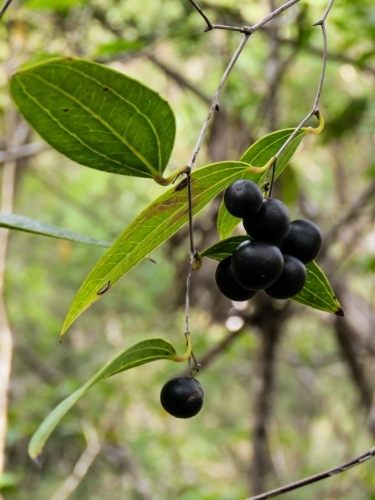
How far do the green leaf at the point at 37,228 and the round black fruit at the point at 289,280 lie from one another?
23 centimetres

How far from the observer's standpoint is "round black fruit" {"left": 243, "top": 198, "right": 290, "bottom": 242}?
2.22ft

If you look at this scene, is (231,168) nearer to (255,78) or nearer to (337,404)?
(255,78)

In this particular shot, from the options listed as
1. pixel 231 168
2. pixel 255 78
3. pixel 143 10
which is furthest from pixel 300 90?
pixel 231 168

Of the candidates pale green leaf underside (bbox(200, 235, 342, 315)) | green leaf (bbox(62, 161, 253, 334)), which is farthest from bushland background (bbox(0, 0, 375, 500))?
green leaf (bbox(62, 161, 253, 334))

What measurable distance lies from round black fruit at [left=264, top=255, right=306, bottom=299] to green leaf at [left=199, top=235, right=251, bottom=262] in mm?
67

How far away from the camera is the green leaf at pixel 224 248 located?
0.74m

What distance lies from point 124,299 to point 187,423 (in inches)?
72.0

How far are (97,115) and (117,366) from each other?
0.27 metres

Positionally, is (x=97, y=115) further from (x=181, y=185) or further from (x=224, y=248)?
(x=224, y=248)

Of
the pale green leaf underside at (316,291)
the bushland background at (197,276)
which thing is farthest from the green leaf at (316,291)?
the bushland background at (197,276)

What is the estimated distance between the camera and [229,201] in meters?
0.65

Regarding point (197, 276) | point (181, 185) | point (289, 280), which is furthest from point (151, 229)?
point (197, 276)

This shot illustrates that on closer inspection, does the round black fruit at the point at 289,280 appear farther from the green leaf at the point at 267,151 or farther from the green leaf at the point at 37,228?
the green leaf at the point at 37,228

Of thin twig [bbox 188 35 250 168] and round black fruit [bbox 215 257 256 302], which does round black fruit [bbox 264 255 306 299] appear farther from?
thin twig [bbox 188 35 250 168]
